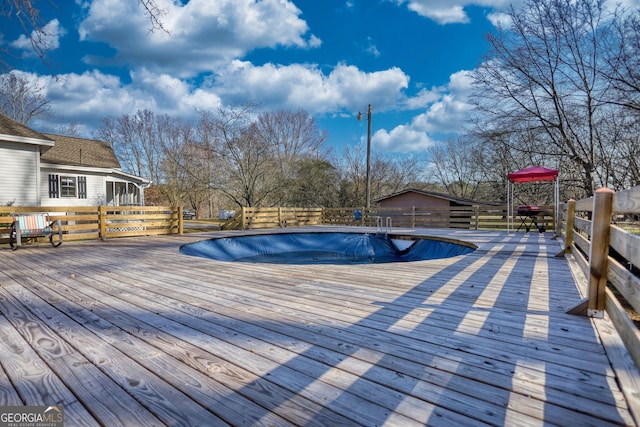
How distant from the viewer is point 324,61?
20.5 meters

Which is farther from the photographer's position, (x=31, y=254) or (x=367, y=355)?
(x=31, y=254)

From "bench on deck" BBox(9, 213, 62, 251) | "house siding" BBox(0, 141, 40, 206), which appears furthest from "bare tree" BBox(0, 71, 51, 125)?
"bench on deck" BBox(9, 213, 62, 251)

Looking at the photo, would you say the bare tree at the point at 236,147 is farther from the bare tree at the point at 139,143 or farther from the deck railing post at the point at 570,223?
the deck railing post at the point at 570,223

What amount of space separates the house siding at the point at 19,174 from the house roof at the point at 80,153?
7.86ft

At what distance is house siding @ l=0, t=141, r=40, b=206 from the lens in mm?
10258

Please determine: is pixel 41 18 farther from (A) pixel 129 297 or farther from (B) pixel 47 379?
(B) pixel 47 379

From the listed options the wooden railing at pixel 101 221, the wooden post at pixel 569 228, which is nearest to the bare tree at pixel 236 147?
the wooden railing at pixel 101 221

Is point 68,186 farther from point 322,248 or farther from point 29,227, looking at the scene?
point 322,248

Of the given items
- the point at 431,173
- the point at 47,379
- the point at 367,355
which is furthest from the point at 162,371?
the point at 431,173

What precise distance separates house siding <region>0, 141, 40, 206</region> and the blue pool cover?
6.97 meters

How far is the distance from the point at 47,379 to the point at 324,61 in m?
21.5

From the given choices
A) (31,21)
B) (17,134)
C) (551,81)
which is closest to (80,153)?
(17,134)

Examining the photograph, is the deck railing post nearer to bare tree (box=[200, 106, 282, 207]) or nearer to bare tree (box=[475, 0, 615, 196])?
bare tree (box=[475, 0, 615, 196])

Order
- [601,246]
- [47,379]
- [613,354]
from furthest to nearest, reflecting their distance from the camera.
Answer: [601,246]
[613,354]
[47,379]
